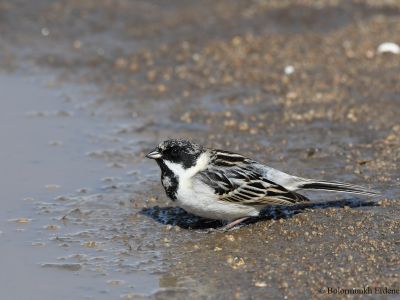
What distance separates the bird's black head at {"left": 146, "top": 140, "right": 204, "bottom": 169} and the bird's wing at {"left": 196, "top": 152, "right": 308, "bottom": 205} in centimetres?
→ 17

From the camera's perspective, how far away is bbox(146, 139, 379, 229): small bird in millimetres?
7996

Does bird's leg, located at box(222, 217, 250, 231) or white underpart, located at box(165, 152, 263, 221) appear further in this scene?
bird's leg, located at box(222, 217, 250, 231)

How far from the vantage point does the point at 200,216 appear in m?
8.30

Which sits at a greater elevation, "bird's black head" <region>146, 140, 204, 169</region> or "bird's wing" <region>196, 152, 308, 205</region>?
"bird's black head" <region>146, 140, 204, 169</region>

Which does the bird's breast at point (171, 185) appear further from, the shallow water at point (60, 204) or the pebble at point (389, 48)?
the pebble at point (389, 48)

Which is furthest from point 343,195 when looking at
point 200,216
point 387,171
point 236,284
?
point 236,284

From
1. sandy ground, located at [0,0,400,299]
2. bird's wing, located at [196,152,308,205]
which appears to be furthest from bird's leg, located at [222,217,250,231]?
bird's wing, located at [196,152,308,205]

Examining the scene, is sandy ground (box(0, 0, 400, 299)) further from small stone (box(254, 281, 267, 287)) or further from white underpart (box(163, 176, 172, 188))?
white underpart (box(163, 176, 172, 188))

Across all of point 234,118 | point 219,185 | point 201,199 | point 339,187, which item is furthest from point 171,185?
point 234,118

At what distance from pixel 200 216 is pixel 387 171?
245 centimetres

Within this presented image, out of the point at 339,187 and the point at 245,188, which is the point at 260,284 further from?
the point at 339,187

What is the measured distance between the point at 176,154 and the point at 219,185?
1.78 feet

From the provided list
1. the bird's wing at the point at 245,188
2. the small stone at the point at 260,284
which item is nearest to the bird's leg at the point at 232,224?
the bird's wing at the point at 245,188

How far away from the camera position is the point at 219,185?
8039mm
